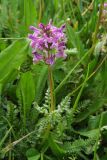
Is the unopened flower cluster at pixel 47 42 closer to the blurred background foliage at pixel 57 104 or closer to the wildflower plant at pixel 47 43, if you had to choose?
the wildflower plant at pixel 47 43

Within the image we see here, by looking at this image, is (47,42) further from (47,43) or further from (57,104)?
(57,104)

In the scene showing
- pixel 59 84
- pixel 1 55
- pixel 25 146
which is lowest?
pixel 25 146

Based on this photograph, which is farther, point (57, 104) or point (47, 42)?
point (57, 104)

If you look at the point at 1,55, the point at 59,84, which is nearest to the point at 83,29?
the point at 59,84

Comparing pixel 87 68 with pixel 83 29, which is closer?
pixel 87 68

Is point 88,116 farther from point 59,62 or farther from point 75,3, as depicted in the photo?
point 75,3

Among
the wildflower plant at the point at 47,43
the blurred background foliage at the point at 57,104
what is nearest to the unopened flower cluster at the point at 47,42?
the wildflower plant at the point at 47,43

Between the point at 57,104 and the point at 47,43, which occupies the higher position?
the point at 47,43

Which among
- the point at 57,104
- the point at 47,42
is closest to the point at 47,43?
the point at 47,42

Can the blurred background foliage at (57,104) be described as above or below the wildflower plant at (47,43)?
below
